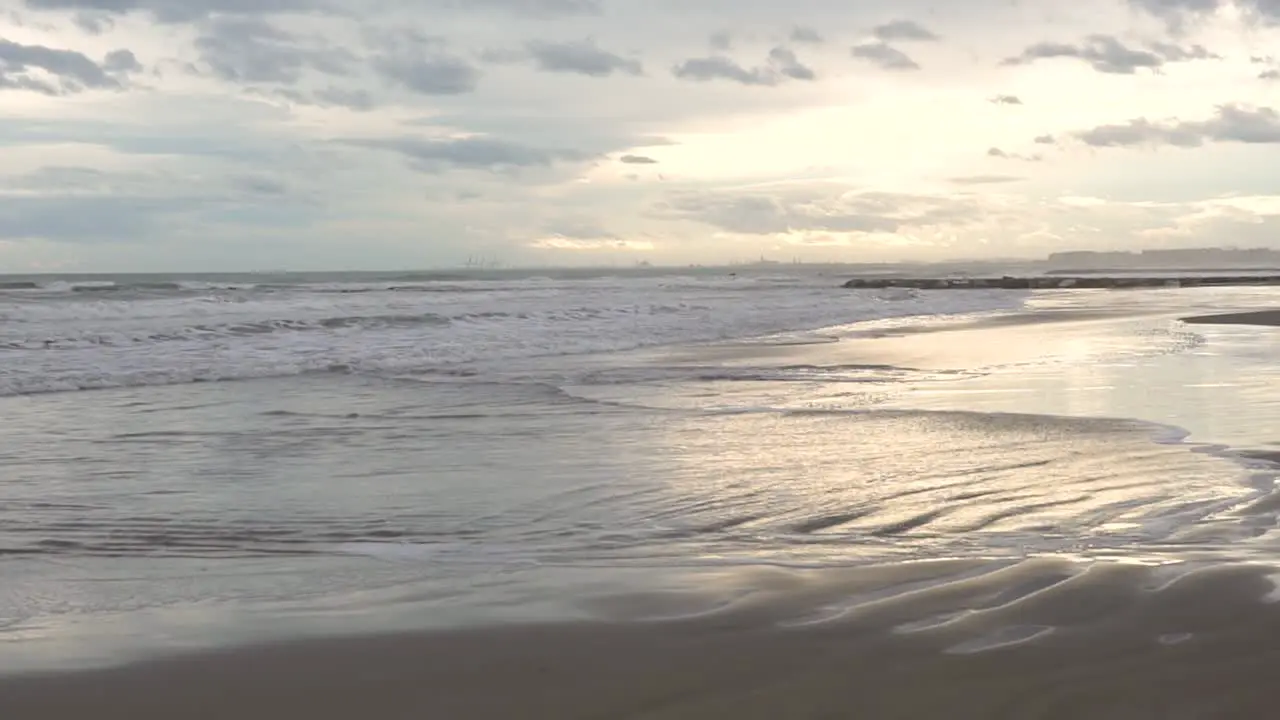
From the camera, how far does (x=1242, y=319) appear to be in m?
26.2

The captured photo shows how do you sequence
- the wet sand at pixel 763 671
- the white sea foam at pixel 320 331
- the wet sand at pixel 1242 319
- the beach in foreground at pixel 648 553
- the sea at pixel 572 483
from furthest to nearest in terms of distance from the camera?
the wet sand at pixel 1242 319 → the white sea foam at pixel 320 331 → the sea at pixel 572 483 → the beach in foreground at pixel 648 553 → the wet sand at pixel 763 671

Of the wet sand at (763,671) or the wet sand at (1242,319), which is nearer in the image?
the wet sand at (763,671)

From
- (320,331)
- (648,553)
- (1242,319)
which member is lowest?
(648,553)

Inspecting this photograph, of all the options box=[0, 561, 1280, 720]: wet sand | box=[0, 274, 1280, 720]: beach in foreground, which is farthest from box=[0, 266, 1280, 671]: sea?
box=[0, 561, 1280, 720]: wet sand

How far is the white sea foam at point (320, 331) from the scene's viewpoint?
17234 millimetres

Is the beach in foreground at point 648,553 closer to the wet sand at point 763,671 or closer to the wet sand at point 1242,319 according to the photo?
the wet sand at point 763,671

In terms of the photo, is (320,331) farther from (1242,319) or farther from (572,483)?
(1242,319)

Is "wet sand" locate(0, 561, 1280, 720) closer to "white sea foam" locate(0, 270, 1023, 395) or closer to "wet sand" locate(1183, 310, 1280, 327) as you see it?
"white sea foam" locate(0, 270, 1023, 395)

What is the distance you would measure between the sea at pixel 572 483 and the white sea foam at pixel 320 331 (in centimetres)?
26

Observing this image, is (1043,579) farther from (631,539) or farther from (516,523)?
(516,523)

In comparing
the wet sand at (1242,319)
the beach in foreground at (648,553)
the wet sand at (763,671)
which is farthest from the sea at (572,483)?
the wet sand at (1242,319)

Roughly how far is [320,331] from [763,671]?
874 inches

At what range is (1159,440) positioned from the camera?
9.20 metres

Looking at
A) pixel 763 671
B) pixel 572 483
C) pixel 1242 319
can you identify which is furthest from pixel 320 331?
pixel 763 671
